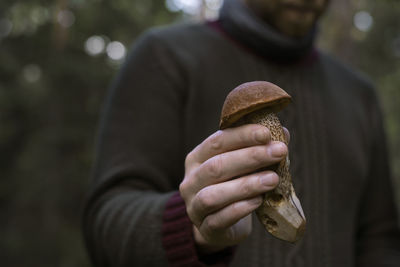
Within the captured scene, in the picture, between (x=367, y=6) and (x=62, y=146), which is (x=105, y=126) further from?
(x=367, y=6)

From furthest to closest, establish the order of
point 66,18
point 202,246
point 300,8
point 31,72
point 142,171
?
1. point 66,18
2. point 31,72
3. point 300,8
4. point 142,171
5. point 202,246

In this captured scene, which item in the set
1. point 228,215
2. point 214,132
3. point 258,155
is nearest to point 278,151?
point 258,155

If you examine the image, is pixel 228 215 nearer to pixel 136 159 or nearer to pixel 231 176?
pixel 231 176

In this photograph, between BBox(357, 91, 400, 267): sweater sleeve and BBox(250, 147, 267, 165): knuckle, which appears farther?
BBox(357, 91, 400, 267): sweater sleeve

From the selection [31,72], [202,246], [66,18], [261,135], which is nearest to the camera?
[261,135]

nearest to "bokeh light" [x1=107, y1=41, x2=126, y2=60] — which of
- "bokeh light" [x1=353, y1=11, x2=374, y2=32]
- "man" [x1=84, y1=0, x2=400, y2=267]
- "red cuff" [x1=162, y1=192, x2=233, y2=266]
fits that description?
"bokeh light" [x1=353, y1=11, x2=374, y2=32]

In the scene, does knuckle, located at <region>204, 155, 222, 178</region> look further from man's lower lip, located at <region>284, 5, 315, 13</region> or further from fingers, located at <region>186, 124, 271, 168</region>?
man's lower lip, located at <region>284, 5, 315, 13</region>
